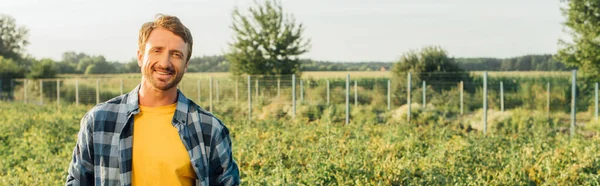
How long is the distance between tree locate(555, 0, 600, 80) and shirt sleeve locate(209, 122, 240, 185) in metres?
23.0

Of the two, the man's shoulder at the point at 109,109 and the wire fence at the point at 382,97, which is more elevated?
the man's shoulder at the point at 109,109

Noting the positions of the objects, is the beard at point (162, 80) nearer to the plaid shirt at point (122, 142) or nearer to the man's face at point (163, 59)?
the man's face at point (163, 59)

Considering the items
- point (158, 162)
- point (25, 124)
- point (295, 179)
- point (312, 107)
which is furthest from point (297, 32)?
point (158, 162)

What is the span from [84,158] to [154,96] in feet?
1.38

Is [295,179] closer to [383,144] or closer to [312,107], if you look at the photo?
[383,144]

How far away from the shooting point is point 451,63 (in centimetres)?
2892

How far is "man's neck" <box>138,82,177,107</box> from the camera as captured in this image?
2.76m

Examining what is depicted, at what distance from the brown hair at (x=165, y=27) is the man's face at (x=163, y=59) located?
0.02m

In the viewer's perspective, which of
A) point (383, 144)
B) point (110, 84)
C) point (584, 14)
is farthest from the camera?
point (110, 84)

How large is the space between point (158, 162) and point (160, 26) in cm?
59

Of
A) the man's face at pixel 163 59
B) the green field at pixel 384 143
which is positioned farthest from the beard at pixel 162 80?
the green field at pixel 384 143

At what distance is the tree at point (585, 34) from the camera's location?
23.3 meters

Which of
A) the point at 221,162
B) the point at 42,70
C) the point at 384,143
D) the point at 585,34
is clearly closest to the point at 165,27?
the point at 221,162

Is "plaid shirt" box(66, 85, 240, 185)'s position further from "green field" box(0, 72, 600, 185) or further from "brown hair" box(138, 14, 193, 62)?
"green field" box(0, 72, 600, 185)
